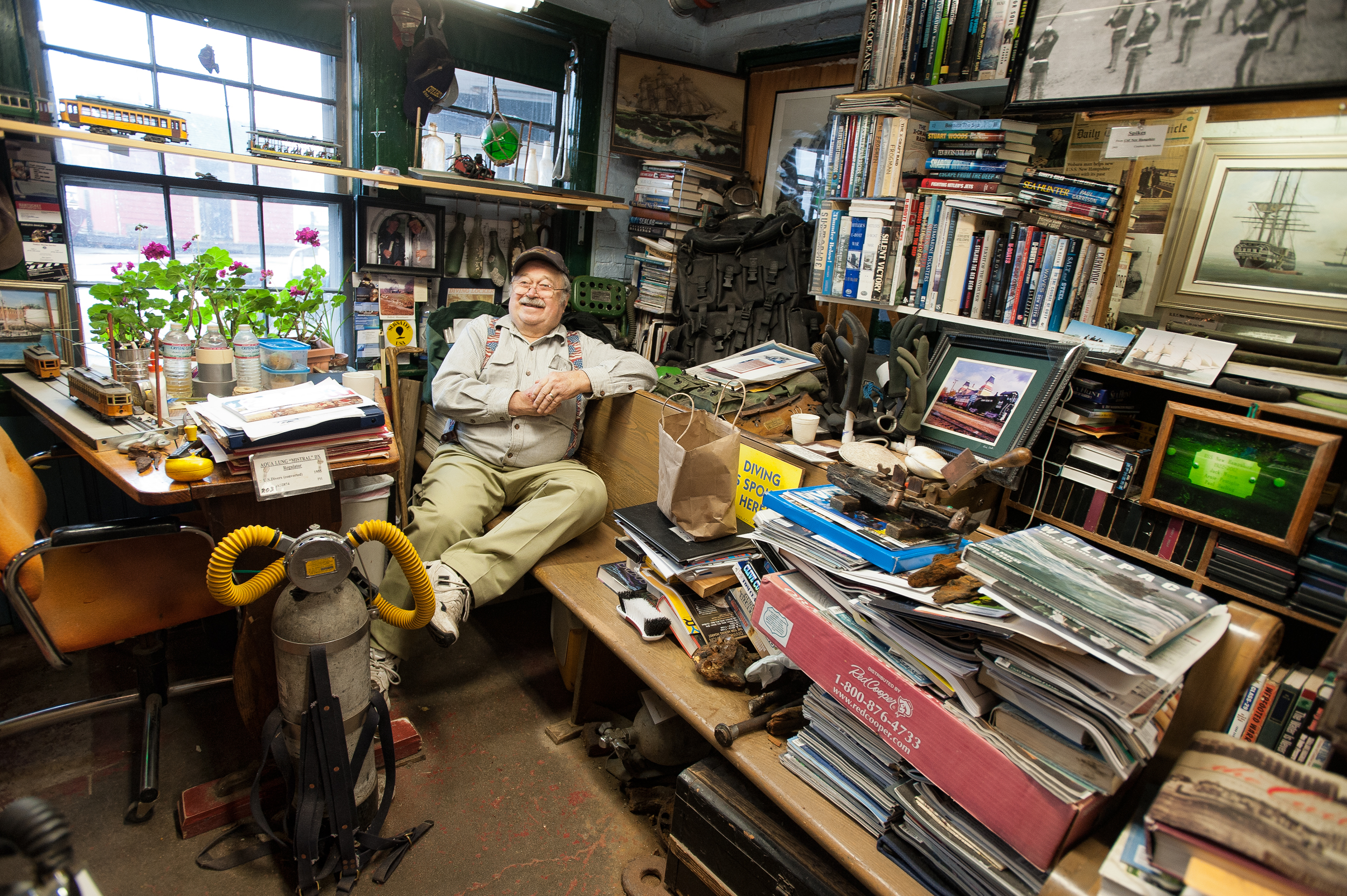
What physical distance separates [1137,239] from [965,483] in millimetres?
995

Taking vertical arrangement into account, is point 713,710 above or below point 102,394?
below

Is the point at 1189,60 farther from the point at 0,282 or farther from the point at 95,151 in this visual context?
the point at 0,282

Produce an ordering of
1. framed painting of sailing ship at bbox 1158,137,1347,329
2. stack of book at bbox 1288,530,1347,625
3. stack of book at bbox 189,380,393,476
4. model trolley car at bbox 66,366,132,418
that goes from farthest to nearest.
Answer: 1. model trolley car at bbox 66,366,132,418
2. stack of book at bbox 189,380,393,476
3. framed painting of sailing ship at bbox 1158,137,1347,329
4. stack of book at bbox 1288,530,1347,625

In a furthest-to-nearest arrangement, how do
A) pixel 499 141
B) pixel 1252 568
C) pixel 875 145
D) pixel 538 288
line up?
pixel 499 141, pixel 538 288, pixel 875 145, pixel 1252 568

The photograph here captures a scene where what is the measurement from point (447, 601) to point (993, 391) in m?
1.73

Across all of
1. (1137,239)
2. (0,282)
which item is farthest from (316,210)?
(1137,239)

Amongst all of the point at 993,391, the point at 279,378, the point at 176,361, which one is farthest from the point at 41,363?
the point at 993,391

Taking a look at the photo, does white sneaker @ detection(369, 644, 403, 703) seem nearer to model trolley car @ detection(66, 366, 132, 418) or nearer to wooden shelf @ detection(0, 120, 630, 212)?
model trolley car @ detection(66, 366, 132, 418)

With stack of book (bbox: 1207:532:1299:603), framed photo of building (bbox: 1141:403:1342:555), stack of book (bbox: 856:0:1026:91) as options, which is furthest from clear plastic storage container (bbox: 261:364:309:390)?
stack of book (bbox: 1207:532:1299:603)

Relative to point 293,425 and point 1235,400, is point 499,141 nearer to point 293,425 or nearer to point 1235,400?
point 293,425

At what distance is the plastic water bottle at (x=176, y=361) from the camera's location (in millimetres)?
2234

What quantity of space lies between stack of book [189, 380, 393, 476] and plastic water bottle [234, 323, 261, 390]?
408mm

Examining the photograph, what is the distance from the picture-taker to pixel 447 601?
82.4 inches

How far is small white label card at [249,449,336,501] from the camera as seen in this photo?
168 centimetres
